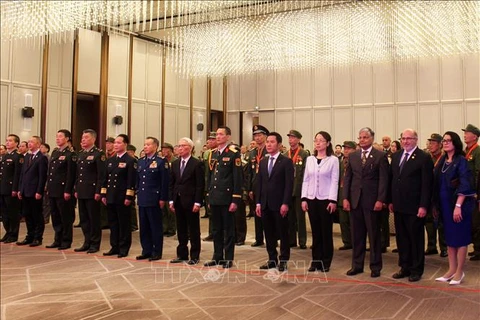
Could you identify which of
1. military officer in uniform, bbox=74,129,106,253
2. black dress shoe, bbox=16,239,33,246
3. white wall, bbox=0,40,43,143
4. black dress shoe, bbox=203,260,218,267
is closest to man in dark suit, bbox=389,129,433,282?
black dress shoe, bbox=203,260,218,267

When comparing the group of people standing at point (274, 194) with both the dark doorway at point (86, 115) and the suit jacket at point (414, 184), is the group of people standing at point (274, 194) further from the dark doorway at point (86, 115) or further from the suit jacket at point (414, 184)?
the dark doorway at point (86, 115)

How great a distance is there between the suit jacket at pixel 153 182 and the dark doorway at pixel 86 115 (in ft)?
22.4

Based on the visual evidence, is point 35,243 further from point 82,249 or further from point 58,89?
point 58,89

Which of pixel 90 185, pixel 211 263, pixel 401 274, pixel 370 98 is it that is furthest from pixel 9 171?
pixel 370 98

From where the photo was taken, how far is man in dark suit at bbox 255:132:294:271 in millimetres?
4859

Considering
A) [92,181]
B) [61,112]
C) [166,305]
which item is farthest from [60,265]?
[61,112]

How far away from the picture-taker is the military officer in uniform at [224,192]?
16.7 feet

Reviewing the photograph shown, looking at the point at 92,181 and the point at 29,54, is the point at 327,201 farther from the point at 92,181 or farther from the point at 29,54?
the point at 29,54

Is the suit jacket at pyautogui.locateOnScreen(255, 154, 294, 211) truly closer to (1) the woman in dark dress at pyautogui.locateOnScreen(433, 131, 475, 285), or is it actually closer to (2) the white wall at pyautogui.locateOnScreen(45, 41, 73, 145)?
(1) the woman in dark dress at pyautogui.locateOnScreen(433, 131, 475, 285)

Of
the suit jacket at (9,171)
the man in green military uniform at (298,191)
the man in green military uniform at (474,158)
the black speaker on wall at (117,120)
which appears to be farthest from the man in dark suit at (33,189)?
the black speaker on wall at (117,120)

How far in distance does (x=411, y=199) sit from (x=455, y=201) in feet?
1.27

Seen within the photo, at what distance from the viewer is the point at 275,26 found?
27.2 ft

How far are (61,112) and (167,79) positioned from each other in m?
3.58

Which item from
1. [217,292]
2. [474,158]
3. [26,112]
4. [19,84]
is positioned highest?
[19,84]
